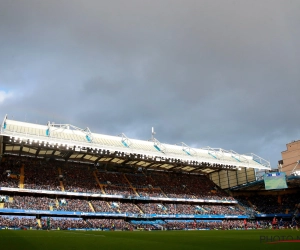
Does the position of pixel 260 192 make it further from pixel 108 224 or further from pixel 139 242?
pixel 139 242

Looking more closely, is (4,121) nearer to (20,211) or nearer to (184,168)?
(20,211)

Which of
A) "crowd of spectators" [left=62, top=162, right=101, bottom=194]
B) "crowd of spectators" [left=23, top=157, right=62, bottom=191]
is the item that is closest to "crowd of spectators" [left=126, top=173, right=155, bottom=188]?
"crowd of spectators" [left=62, top=162, right=101, bottom=194]

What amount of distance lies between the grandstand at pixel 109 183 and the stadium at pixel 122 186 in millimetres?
171

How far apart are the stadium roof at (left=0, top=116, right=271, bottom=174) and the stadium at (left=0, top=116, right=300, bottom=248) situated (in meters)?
0.17

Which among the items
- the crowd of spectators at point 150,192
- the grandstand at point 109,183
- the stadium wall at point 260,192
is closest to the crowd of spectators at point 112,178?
the grandstand at point 109,183

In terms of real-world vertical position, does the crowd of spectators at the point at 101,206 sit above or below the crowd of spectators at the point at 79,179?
below

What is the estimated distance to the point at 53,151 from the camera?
52.9 meters

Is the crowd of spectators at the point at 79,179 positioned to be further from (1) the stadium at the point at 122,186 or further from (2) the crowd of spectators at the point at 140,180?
(2) the crowd of spectators at the point at 140,180

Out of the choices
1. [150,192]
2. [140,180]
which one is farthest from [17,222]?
[140,180]

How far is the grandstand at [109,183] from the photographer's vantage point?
45.8 metres

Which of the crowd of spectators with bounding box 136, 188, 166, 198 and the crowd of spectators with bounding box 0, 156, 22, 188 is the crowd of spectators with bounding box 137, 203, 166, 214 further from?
the crowd of spectators with bounding box 0, 156, 22, 188

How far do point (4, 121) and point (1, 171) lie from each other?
29.8 ft

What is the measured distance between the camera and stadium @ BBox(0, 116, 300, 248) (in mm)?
45688

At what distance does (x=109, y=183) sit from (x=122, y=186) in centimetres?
268
